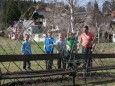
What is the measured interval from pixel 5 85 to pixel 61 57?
81.3 inches

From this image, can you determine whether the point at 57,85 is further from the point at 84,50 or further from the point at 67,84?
the point at 84,50

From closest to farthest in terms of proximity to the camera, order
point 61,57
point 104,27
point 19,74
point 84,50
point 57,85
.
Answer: point 19,74, point 57,85, point 61,57, point 84,50, point 104,27

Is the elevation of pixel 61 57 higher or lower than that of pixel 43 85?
higher

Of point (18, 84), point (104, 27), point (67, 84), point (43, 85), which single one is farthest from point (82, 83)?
point (104, 27)

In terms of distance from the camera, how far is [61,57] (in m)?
11.0

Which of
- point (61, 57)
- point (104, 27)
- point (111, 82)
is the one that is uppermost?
point (61, 57)

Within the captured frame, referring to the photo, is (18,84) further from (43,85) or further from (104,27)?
(104,27)

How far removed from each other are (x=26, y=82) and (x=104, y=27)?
204 ft

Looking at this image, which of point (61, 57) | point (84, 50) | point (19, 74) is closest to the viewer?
point (19, 74)

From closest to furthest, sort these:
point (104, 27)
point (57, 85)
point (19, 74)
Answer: point (19, 74) < point (57, 85) < point (104, 27)

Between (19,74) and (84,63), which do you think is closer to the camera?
(19,74)

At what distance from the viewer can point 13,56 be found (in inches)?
384

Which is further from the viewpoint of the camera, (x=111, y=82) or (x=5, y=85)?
(x=111, y=82)

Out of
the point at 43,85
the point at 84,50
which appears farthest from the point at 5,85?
the point at 84,50
